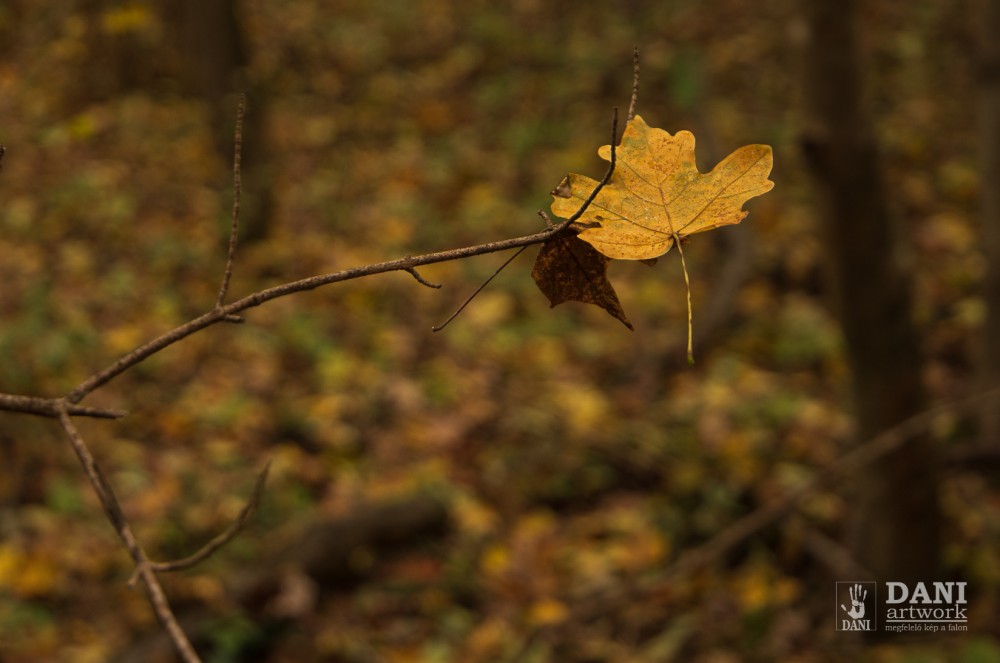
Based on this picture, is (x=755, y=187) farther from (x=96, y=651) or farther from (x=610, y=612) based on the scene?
(x=96, y=651)

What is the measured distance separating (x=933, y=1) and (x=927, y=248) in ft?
12.7

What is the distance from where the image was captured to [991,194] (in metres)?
3.23

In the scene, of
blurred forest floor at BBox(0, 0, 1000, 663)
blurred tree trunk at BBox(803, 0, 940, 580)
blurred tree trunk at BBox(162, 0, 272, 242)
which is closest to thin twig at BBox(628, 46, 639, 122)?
blurred forest floor at BBox(0, 0, 1000, 663)

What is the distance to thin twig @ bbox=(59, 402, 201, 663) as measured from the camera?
0.55 metres

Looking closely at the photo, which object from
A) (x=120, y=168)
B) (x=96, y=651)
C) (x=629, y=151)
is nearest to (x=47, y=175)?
(x=120, y=168)

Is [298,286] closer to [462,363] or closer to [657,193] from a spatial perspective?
[657,193]

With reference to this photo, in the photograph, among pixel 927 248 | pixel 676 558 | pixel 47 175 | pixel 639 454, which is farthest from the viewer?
pixel 47 175

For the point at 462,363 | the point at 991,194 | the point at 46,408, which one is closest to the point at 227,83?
the point at 462,363

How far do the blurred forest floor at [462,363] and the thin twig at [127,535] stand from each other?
1.30 m

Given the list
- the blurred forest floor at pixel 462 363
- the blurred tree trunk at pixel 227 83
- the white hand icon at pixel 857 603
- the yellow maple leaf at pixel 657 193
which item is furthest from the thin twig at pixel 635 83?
the blurred tree trunk at pixel 227 83

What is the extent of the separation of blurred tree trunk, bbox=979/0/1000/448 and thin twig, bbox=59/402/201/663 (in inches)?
127

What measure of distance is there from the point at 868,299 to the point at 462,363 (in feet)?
7.82

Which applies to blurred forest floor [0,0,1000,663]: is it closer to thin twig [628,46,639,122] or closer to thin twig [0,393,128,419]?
thin twig [0,393,128,419]

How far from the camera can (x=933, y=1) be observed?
732 centimetres
